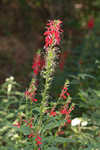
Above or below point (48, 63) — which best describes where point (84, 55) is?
above

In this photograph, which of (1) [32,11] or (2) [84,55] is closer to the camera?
(2) [84,55]

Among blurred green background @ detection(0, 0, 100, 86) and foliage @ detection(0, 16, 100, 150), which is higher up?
blurred green background @ detection(0, 0, 100, 86)

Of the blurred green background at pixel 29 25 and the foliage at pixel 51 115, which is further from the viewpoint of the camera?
the blurred green background at pixel 29 25

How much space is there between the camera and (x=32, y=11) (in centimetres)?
906

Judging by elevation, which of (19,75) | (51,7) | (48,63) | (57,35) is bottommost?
(48,63)

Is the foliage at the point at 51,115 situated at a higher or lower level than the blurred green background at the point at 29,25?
lower

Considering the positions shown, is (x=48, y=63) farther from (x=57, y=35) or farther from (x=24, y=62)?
(x=24, y=62)

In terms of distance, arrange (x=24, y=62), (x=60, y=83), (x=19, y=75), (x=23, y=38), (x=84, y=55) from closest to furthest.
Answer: (x=60, y=83)
(x=84, y=55)
(x=19, y=75)
(x=24, y=62)
(x=23, y=38)

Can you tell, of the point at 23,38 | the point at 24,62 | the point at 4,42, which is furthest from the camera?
the point at 23,38

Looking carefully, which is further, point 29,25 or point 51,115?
point 29,25

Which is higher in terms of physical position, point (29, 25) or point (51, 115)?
point (29, 25)

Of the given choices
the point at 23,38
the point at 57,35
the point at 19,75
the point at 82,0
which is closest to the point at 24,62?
the point at 19,75

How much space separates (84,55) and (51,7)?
3.86m

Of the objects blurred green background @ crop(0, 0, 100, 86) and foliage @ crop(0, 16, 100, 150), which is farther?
blurred green background @ crop(0, 0, 100, 86)
